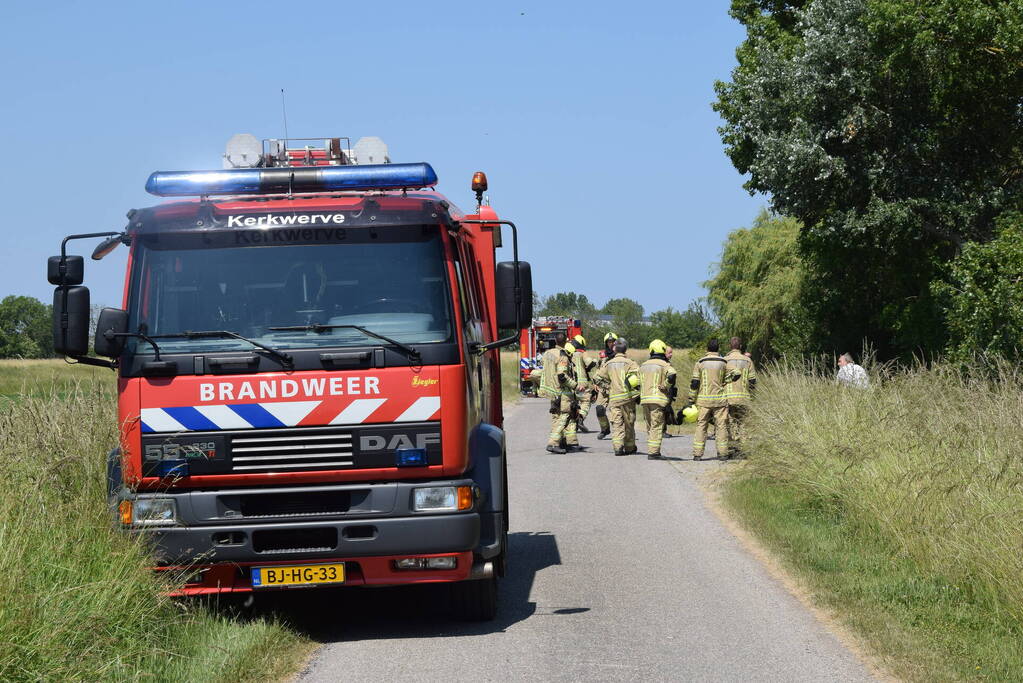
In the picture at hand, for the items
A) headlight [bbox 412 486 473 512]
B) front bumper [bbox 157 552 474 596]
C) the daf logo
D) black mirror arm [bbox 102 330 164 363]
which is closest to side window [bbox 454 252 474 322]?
the daf logo

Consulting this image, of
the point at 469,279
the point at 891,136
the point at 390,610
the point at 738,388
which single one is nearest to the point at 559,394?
the point at 738,388

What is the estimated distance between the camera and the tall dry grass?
25.7ft

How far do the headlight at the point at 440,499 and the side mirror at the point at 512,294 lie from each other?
1.12 meters

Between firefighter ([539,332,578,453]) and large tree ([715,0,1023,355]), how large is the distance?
558 cm

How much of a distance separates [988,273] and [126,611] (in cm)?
1449

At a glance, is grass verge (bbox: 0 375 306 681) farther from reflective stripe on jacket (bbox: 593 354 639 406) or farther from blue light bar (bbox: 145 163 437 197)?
reflective stripe on jacket (bbox: 593 354 639 406)

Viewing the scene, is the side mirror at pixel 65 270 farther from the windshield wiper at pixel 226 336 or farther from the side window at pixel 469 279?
the side window at pixel 469 279

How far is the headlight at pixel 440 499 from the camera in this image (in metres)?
7.19

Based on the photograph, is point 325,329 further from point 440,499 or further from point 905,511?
point 905,511

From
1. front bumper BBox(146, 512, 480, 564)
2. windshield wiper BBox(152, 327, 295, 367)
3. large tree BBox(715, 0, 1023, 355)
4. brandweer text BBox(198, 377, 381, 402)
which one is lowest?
front bumper BBox(146, 512, 480, 564)

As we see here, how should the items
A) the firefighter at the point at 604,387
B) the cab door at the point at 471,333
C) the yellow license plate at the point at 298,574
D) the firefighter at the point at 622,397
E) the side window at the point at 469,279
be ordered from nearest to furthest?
the yellow license plate at the point at 298,574 < the cab door at the point at 471,333 < the side window at the point at 469,279 < the firefighter at the point at 622,397 < the firefighter at the point at 604,387

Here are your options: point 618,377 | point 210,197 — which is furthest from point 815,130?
point 210,197

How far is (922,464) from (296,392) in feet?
18.1

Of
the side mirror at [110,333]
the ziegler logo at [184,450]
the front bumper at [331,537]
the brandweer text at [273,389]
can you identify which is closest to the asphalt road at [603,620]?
the front bumper at [331,537]
